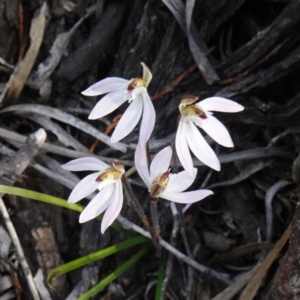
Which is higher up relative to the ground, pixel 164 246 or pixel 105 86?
pixel 105 86

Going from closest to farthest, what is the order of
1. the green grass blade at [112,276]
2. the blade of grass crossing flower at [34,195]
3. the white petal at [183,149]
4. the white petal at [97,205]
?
the white petal at [183,149] < the white petal at [97,205] < the blade of grass crossing flower at [34,195] < the green grass blade at [112,276]

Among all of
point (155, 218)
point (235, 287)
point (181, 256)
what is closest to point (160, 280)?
point (181, 256)

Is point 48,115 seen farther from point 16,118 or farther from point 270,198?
point 270,198

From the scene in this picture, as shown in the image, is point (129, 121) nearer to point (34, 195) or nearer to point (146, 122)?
point (146, 122)

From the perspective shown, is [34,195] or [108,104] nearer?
[108,104]

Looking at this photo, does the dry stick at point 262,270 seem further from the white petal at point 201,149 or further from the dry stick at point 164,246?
the white petal at point 201,149

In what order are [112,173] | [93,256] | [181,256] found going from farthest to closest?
[181,256]
[93,256]
[112,173]

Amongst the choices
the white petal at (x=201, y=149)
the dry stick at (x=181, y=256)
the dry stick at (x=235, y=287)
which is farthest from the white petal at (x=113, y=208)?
the dry stick at (x=235, y=287)

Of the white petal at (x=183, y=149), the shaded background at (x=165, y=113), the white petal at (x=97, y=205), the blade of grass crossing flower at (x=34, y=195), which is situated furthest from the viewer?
the shaded background at (x=165, y=113)

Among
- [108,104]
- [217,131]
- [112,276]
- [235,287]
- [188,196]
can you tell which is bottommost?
[235,287]
